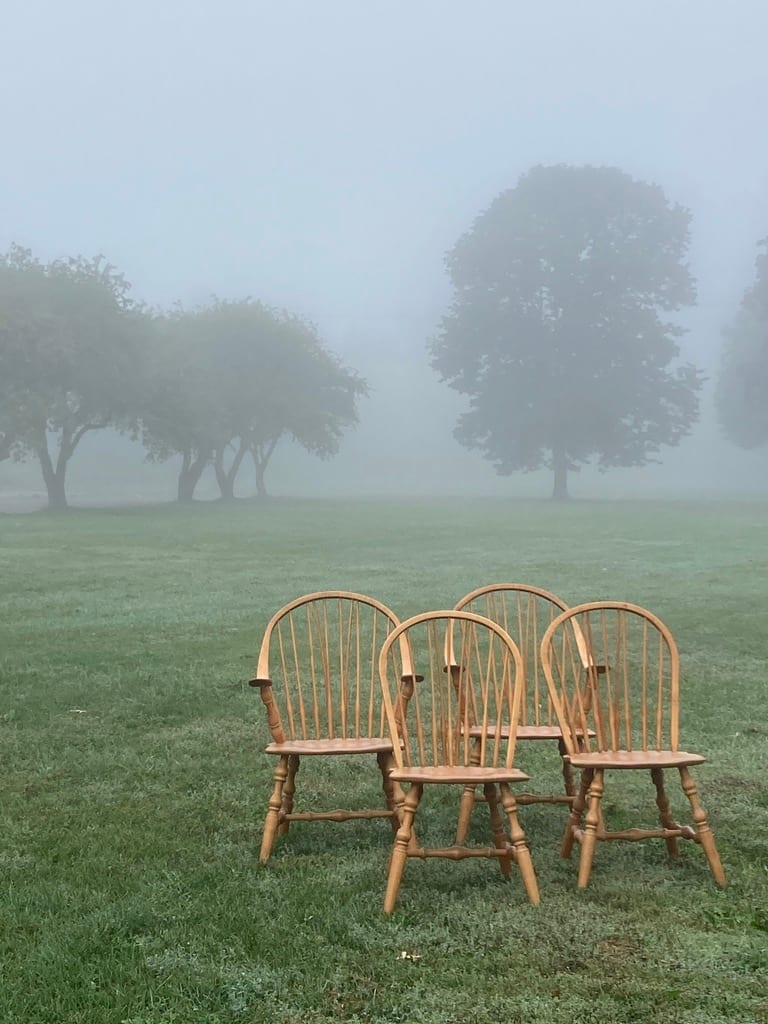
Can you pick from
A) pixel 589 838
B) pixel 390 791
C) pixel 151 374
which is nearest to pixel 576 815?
pixel 589 838

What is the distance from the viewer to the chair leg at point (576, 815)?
5144mm

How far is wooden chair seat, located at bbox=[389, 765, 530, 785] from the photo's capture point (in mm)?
4637

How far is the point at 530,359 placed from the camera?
50.0 metres

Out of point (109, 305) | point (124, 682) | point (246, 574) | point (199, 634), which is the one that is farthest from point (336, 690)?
point (109, 305)

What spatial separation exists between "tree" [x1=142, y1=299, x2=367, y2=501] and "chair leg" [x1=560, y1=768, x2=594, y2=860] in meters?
43.1

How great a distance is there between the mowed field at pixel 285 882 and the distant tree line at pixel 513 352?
3447 centimetres

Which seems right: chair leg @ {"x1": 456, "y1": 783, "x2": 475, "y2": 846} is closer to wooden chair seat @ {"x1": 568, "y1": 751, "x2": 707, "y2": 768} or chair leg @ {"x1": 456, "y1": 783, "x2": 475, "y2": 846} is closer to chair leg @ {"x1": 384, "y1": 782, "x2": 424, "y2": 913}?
wooden chair seat @ {"x1": 568, "y1": 751, "x2": 707, "y2": 768}

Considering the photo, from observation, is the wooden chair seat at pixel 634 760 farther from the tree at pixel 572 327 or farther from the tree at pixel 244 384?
the tree at pixel 572 327

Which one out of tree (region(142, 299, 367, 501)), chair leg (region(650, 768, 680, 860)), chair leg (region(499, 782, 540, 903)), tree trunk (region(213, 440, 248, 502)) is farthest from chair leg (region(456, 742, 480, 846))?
tree trunk (region(213, 440, 248, 502))

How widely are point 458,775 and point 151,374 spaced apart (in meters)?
43.6

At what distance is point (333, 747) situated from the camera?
542cm

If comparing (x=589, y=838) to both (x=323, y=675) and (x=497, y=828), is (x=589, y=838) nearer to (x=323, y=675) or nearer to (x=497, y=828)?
(x=497, y=828)

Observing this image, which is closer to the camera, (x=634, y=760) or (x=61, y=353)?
(x=634, y=760)

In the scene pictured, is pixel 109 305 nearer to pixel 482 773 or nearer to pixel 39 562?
pixel 39 562
